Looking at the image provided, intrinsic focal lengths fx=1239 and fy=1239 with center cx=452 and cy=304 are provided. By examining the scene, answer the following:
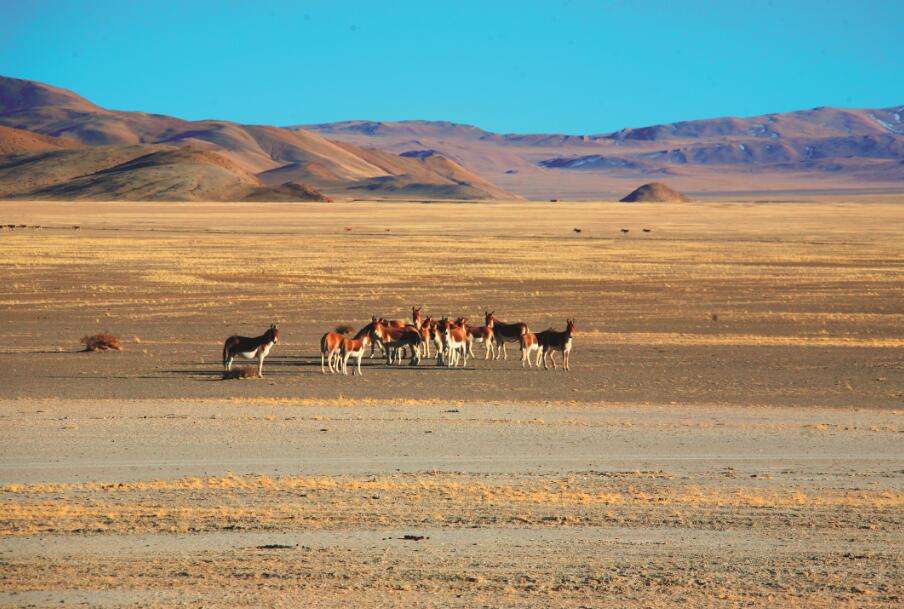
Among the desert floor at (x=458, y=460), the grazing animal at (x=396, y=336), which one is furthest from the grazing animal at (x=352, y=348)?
the grazing animal at (x=396, y=336)

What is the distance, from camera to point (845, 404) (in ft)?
60.1

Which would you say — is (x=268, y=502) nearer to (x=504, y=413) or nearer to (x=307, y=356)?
A: (x=504, y=413)

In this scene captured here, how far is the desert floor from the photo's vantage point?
28.6ft

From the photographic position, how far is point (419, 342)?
868 inches

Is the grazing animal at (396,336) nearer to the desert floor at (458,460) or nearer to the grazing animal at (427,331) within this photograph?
the grazing animal at (427,331)

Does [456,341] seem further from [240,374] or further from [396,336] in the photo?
[240,374]

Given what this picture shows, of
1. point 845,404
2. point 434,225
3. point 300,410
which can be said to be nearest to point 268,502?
point 300,410

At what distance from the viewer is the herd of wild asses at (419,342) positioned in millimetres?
20391

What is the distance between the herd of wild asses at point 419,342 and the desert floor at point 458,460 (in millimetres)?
454

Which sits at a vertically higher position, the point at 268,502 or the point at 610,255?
the point at 610,255

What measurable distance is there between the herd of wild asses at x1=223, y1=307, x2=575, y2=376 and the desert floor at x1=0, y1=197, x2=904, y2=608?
454 mm

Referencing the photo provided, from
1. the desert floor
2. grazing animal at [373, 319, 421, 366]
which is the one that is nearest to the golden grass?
the desert floor

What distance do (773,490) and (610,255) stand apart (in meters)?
49.4

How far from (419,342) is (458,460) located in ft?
28.3
